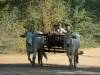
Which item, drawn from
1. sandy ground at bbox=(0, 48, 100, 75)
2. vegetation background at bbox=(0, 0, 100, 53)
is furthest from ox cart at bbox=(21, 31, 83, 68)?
vegetation background at bbox=(0, 0, 100, 53)

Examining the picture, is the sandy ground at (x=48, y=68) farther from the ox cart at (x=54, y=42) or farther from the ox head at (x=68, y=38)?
the ox head at (x=68, y=38)

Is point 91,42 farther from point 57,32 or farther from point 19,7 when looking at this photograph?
point 57,32

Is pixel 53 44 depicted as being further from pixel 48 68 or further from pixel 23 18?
pixel 23 18

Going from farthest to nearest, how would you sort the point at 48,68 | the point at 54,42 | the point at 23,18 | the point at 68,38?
the point at 23,18 < the point at 54,42 < the point at 48,68 < the point at 68,38

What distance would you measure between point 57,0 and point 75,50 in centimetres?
925

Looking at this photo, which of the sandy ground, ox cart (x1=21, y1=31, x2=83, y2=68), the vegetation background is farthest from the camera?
the vegetation background

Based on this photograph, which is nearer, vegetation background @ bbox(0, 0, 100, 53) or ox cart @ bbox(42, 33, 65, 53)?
ox cart @ bbox(42, 33, 65, 53)

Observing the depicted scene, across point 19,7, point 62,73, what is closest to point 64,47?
point 62,73

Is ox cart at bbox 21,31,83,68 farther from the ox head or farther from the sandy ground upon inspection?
the sandy ground

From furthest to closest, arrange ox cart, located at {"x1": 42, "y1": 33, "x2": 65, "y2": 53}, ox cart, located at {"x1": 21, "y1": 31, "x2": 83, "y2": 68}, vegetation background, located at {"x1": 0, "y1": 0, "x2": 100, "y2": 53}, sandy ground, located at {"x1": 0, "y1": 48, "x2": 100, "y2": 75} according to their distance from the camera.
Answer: vegetation background, located at {"x1": 0, "y1": 0, "x2": 100, "y2": 53}, ox cart, located at {"x1": 42, "y1": 33, "x2": 65, "y2": 53}, ox cart, located at {"x1": 21, "y1": 31, "x2": 83, "y2": 68}, sandy ground, located at {"x1": 0, "y1": 48, "x2": 100, "y2": 75}

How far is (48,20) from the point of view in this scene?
2469 centimetres

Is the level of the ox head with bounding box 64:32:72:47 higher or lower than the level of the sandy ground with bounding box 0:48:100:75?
Result: higher

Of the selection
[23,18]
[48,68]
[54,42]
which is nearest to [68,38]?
[54,42]

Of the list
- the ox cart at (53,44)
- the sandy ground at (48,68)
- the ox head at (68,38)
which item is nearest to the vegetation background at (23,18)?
the sandy ground at (48,68)
